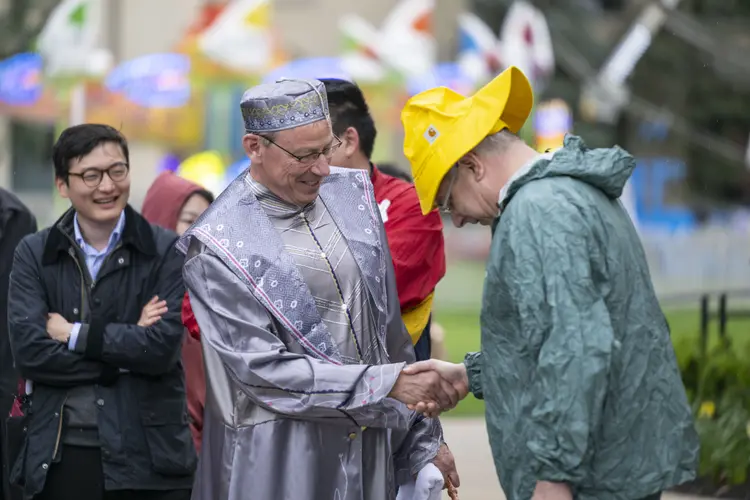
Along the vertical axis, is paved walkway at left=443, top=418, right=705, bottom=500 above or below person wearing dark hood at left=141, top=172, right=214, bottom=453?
below

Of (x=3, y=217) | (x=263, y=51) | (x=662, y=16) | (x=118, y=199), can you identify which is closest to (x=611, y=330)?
(x=118, y=199)

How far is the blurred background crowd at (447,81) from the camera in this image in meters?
32.5

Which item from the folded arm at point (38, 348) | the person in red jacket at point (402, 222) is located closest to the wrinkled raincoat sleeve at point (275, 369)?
the person in red jacket at point (402, 222)

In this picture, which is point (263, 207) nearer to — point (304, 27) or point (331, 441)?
point (331, 441)

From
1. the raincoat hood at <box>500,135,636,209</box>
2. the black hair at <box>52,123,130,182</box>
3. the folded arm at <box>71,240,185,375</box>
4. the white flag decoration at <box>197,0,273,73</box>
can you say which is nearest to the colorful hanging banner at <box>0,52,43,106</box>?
the white flag decoration at <box>197,0,273,73</box>

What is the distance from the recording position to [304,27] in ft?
148

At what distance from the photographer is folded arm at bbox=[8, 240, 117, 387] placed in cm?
509

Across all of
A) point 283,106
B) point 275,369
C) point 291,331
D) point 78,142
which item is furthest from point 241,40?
point 275,369

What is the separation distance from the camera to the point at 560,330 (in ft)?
10.7

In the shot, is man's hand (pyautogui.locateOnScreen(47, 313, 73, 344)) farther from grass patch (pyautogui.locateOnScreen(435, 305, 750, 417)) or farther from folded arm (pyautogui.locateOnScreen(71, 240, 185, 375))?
grass patch (pyautogui.locateOnScreen(435, 305, 750, 417))

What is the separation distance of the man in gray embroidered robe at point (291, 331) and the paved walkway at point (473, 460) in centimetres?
447

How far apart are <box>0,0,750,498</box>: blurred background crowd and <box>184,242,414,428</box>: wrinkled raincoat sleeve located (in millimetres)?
15465

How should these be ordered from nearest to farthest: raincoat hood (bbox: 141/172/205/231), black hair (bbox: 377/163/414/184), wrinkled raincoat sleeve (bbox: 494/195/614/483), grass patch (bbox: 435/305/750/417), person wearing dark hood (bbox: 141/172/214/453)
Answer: wrinkled raincoat sleeve (bbox: 494/195/614/483) < person wearing dark hood (bbox: 141/172/214/453) < raincoat hood (bbox: 141/172/205/231) < black hair (bbox: 377/163/414/184) < grass patch (bbox: 435/305/750/417)

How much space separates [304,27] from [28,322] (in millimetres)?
40765
